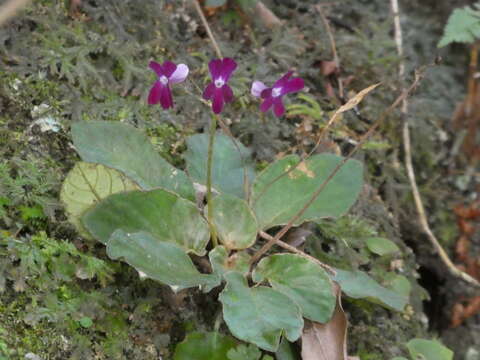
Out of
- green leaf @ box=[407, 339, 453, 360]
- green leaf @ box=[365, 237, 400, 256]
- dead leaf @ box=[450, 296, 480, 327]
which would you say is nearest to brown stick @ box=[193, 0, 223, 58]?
green leaf @ box=[365, 237, 400, 256]

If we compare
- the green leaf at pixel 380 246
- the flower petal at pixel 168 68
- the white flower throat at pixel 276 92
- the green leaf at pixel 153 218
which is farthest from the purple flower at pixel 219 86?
the green leaf at pixel 380 246

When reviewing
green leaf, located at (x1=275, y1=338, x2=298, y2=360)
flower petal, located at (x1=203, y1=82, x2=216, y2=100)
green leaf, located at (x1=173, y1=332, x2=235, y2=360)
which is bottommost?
green leaf, located at (x1=275, y1=338, x2=298, y2=360)

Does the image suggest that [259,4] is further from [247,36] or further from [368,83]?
[368,83]

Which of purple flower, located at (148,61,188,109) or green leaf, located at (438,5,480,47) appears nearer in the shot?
purple flower, located at (148,61,188,109)

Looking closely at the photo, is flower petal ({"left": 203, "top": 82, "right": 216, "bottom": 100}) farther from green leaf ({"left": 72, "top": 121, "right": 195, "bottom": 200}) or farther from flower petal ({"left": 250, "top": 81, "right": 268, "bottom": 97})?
green leaf ({"left": 72, "top": 121, "right": 195, "bottom": 200})

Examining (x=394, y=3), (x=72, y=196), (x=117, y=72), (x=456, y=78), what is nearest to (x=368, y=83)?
(x=394, y=3)

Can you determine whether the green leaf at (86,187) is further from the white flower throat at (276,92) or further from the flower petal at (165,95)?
the white flower throat at (276,92)
